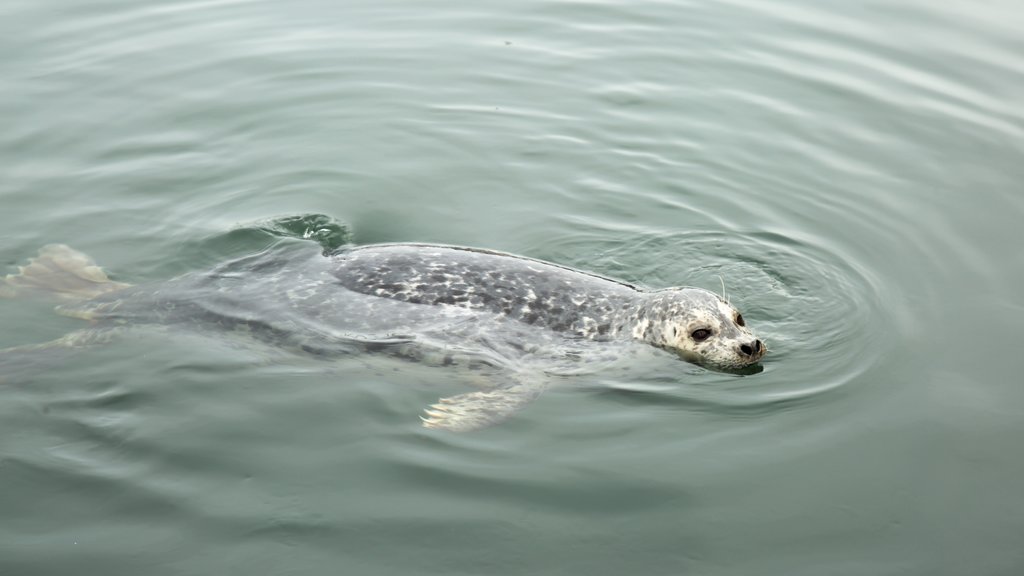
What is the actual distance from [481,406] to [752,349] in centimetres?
203

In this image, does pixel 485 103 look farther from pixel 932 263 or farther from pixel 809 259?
pixel 932 263

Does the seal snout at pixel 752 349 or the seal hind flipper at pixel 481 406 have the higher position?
the seal snout at pixel 752 349

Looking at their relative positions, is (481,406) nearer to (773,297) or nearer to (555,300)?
(555,300)

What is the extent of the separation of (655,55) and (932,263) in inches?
214

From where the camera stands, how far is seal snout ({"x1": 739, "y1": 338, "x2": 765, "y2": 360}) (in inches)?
294

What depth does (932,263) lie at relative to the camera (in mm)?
Answer: 9133

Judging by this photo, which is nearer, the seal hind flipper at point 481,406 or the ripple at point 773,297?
the seal hind flipper at point 481,406

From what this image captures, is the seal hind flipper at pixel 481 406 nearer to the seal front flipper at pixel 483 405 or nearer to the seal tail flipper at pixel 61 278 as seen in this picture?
the seal front flipper at pixel 483 405

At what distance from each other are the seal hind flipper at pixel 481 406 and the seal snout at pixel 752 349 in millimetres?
1437

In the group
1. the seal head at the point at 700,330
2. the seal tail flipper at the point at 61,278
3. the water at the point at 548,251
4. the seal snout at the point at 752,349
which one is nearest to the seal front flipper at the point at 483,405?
the water at the point at 548,251

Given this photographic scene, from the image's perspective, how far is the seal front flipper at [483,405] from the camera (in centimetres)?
662

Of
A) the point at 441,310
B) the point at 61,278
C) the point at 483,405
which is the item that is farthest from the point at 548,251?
the point at 61,278

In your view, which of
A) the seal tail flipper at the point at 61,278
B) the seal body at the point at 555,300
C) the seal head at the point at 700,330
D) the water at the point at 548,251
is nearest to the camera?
the water at the point at 548,251

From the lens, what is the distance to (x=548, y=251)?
9.27m
